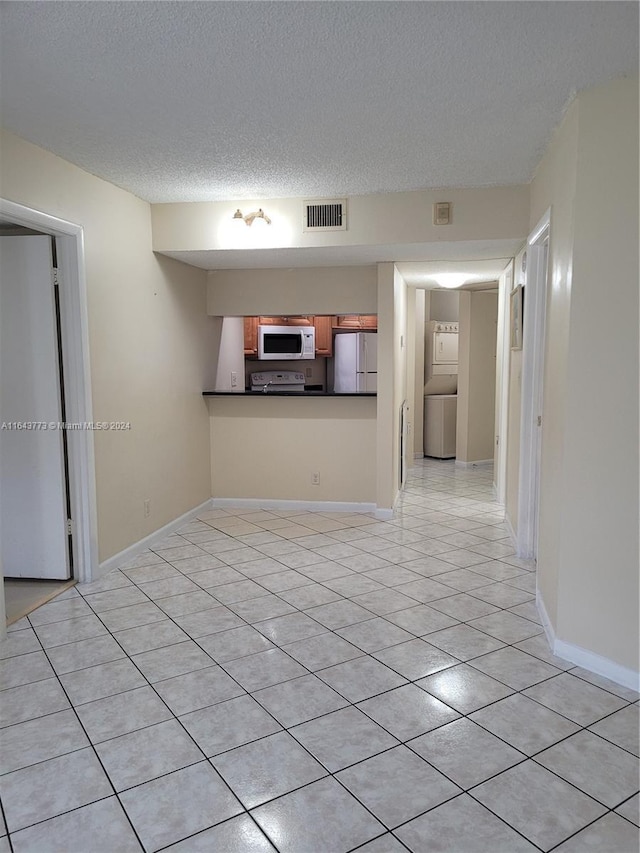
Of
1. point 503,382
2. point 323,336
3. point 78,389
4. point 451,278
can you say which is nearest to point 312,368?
point 323,336

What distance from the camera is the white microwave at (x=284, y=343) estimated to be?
6691 mm

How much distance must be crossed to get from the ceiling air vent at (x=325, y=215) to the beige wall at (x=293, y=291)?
3.09 feet

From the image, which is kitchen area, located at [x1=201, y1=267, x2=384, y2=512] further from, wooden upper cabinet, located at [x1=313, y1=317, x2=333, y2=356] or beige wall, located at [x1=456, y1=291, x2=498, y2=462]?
beige wall, located at [x1=456, y1=291, x2=498, y2=462]

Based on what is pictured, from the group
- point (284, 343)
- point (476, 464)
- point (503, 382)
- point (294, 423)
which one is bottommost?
point (476, 464)

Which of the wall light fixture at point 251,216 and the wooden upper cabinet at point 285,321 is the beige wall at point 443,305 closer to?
the wooden upper cabinet at point 285,321

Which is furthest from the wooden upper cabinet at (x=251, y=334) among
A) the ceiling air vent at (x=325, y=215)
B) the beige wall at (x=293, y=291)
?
the ceiling air vent at (x=325, y=215)

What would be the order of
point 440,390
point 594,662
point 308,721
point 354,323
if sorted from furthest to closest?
point 440,390 → point 354,323 → point 594,662 → point 308,721

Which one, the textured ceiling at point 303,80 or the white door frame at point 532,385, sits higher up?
the textured ceiling at point 303,80

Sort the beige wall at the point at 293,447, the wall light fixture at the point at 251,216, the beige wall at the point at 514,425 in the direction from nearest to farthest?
1. the wall light fixture at the point at 251,216
2. the beige wall at the point at 514,425
3. the beige wall at the point at 293,447

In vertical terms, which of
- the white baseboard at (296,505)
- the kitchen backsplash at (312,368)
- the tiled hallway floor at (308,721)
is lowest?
the tiled hallway floor at (308,721)

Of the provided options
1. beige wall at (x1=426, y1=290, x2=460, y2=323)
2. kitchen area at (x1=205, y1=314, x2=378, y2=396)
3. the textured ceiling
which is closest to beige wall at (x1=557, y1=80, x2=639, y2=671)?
the textured ceiling

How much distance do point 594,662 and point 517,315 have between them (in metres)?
2.31

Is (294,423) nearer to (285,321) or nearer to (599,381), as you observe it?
(285,321)

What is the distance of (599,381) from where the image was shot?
7.88ft
